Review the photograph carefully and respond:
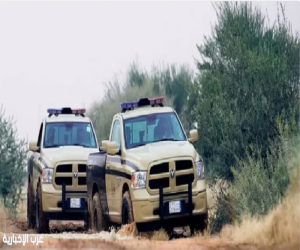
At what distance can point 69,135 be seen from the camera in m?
21.3

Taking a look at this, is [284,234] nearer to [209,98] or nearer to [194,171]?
[194,171]

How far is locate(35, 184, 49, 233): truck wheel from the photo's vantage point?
20656mm

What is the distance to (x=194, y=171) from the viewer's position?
56.5ft

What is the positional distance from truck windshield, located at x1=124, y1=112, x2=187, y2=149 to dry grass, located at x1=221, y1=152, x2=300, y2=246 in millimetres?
1995

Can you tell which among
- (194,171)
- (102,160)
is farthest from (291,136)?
(102,160)

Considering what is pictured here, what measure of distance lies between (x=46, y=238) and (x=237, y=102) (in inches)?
261

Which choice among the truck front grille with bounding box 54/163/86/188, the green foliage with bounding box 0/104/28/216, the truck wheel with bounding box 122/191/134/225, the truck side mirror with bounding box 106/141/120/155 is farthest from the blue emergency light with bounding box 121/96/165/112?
the green foliage with bounding box 0/104/28/216

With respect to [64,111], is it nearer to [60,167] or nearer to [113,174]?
[60,167]

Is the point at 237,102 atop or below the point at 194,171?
atop

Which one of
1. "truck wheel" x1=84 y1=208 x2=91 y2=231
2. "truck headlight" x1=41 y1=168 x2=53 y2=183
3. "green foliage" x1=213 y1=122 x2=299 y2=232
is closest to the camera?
"green foliage" x1=213 y1=122 x2=299 y2=232

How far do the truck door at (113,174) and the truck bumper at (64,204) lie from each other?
1.71 m

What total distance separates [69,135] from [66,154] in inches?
40.1

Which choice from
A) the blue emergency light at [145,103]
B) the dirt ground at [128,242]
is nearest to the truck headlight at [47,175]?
the dirt ground at [128,242]

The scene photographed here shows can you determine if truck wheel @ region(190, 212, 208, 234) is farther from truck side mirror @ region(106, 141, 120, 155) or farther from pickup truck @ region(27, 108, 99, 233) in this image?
pickup truck @ region(27, 108, 99, 233)
